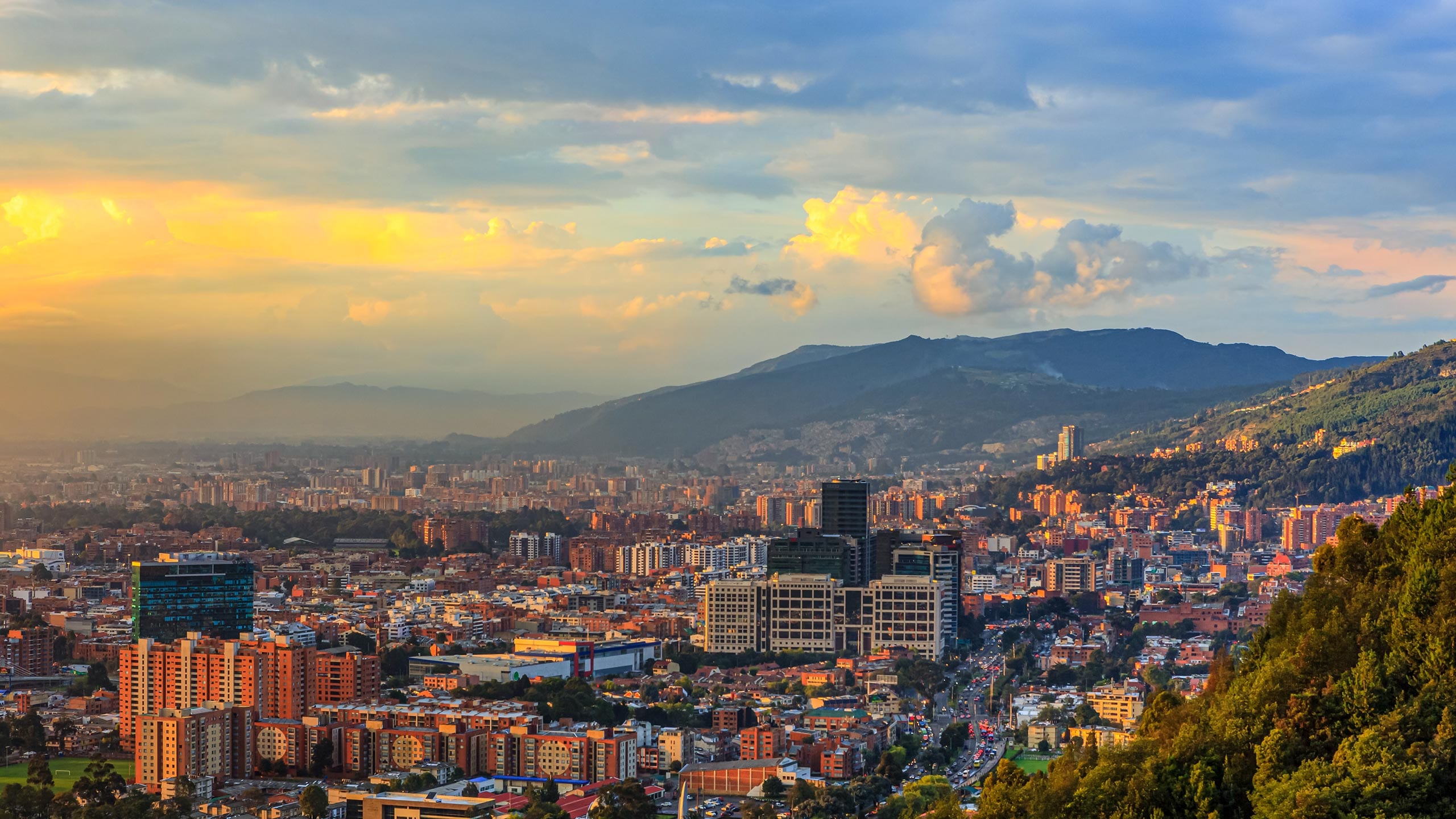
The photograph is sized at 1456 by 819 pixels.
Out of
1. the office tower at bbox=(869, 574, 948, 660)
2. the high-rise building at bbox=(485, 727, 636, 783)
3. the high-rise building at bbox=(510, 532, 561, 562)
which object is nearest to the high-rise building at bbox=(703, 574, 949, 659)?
the office tower at bbox=(869, 574, 948, 660)

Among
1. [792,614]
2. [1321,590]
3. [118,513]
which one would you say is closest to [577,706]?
[792,614]

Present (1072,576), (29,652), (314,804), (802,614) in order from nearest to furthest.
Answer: (314,804) < (29,652) < (802,614) < (1072,576)

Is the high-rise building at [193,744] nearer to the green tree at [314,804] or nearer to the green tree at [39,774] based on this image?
the green tree at [39,774]

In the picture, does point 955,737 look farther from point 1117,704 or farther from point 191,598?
point 191,598

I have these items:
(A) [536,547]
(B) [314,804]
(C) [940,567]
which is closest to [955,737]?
(B) [314,804]

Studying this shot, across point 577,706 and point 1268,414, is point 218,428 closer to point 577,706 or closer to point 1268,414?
point 1268,414

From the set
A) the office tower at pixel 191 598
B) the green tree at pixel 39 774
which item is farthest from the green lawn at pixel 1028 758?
the office tower at pixel 191 598

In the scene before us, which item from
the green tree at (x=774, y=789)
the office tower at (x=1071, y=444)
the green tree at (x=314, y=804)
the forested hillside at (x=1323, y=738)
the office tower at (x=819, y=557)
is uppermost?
the office tower at (x=1071, y=444)
